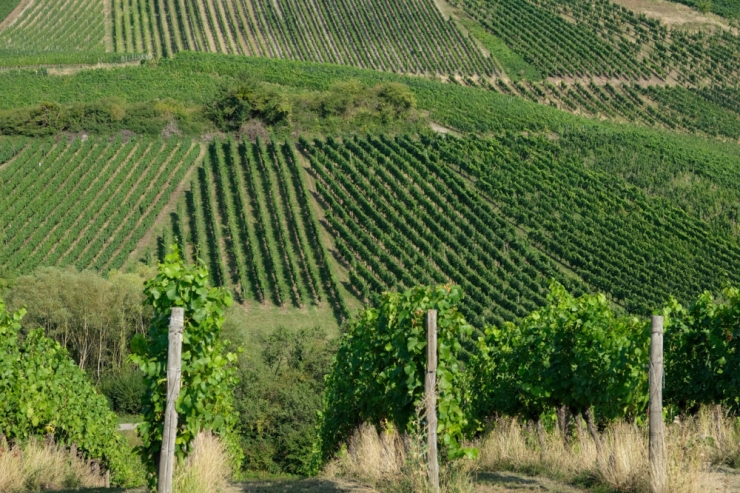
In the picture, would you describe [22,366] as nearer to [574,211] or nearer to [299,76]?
[574,211]

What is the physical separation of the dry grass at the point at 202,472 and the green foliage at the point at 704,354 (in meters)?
7.18

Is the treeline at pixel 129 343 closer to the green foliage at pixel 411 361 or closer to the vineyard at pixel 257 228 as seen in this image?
the vineyard at pixel 257 228

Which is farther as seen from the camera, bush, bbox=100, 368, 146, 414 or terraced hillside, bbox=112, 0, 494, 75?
terraced hillside, bbox=112, 0, 494, 75

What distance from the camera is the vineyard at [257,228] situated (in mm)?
48375

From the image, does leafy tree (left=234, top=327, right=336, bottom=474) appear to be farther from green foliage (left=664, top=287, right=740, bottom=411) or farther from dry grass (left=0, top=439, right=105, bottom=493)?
green foliage (left=664, top=287, right=740, bottom=411)

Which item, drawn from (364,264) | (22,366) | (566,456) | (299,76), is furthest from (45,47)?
(566,456)

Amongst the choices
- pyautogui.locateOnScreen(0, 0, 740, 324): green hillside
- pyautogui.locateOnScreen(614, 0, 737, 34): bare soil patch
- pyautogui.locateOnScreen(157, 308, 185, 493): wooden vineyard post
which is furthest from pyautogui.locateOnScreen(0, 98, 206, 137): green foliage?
pyautogui.locateOnScreen(614, 0, 737, 34): bare soil patch

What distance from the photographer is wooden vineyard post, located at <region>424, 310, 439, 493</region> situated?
37.7 ft

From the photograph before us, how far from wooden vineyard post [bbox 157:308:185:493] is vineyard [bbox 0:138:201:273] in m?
38.6

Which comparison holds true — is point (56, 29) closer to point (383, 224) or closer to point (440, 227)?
point (383, 224)

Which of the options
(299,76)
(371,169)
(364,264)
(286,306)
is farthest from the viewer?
(299,76)

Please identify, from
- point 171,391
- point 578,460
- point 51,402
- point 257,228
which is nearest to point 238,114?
point 257,228

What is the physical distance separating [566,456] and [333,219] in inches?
1616

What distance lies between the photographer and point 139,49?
298 ft
